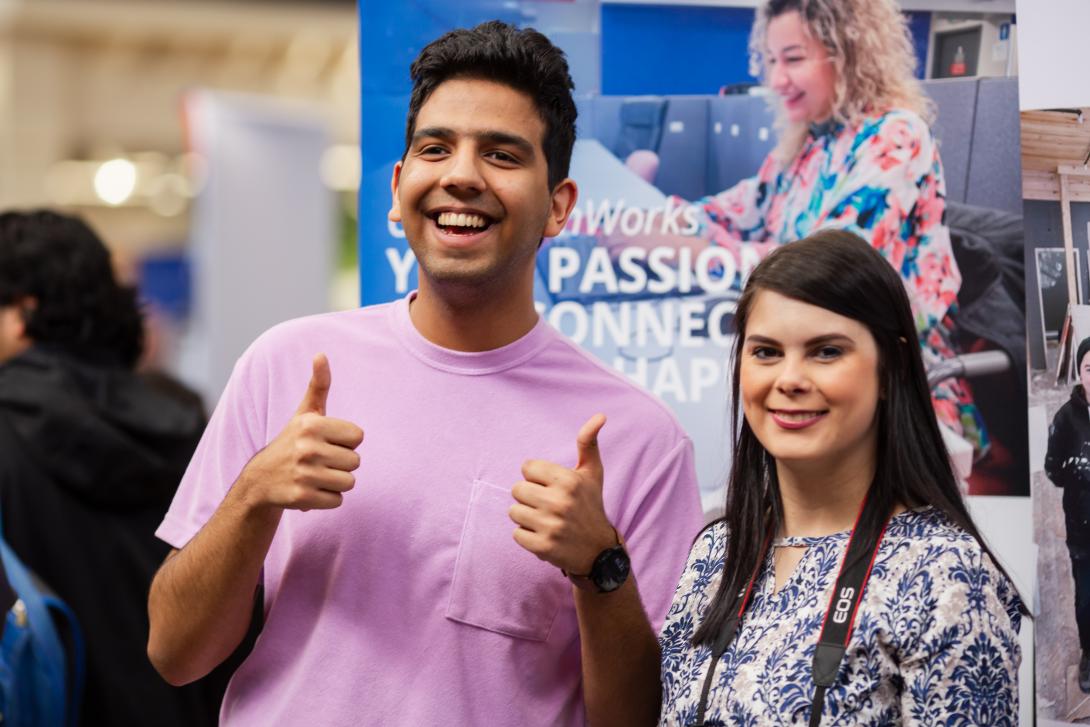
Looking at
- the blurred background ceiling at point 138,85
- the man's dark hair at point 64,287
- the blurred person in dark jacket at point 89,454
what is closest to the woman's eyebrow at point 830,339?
the blurred person in dark jacket at point 89,454

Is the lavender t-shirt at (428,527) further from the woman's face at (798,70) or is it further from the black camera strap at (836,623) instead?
the woman's face at (798,70)

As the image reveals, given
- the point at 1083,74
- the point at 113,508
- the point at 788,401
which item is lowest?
the point at 113,508

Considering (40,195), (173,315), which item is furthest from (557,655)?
(40,195)

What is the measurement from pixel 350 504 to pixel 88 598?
1341 mm

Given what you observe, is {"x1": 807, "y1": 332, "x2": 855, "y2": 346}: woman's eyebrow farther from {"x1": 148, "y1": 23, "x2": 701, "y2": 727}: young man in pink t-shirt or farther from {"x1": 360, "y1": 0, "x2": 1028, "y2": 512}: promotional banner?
{"x1": 360, "y1": 0, "x2": 1028, "y2": 512}: promotional banner

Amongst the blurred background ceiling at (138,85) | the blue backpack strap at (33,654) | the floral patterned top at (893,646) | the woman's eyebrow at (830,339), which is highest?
the blurred background ceiling at (138,85)

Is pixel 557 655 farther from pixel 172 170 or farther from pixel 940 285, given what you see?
pixel 172 170

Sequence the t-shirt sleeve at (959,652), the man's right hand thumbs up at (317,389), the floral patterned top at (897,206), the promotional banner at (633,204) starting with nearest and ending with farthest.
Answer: the t-shirt sleeve at (959,652)
the man's right hand thumbs up at (317,389)
the floral patterned top at (897,206)
the promotional banner at (633,204)

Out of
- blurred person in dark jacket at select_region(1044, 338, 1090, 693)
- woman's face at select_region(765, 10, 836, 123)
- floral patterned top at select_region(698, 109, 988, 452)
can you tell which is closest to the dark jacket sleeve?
blurred person in dark jacket at select_region(1044, 338, 1090, 693)

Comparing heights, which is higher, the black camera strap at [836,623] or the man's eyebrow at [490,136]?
the man's eyebrow at [490,136]

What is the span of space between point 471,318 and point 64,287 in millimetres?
1580

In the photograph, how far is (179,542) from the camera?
6.82 ft

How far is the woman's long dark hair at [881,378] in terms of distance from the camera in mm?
1852

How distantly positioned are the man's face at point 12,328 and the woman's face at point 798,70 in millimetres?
1920
